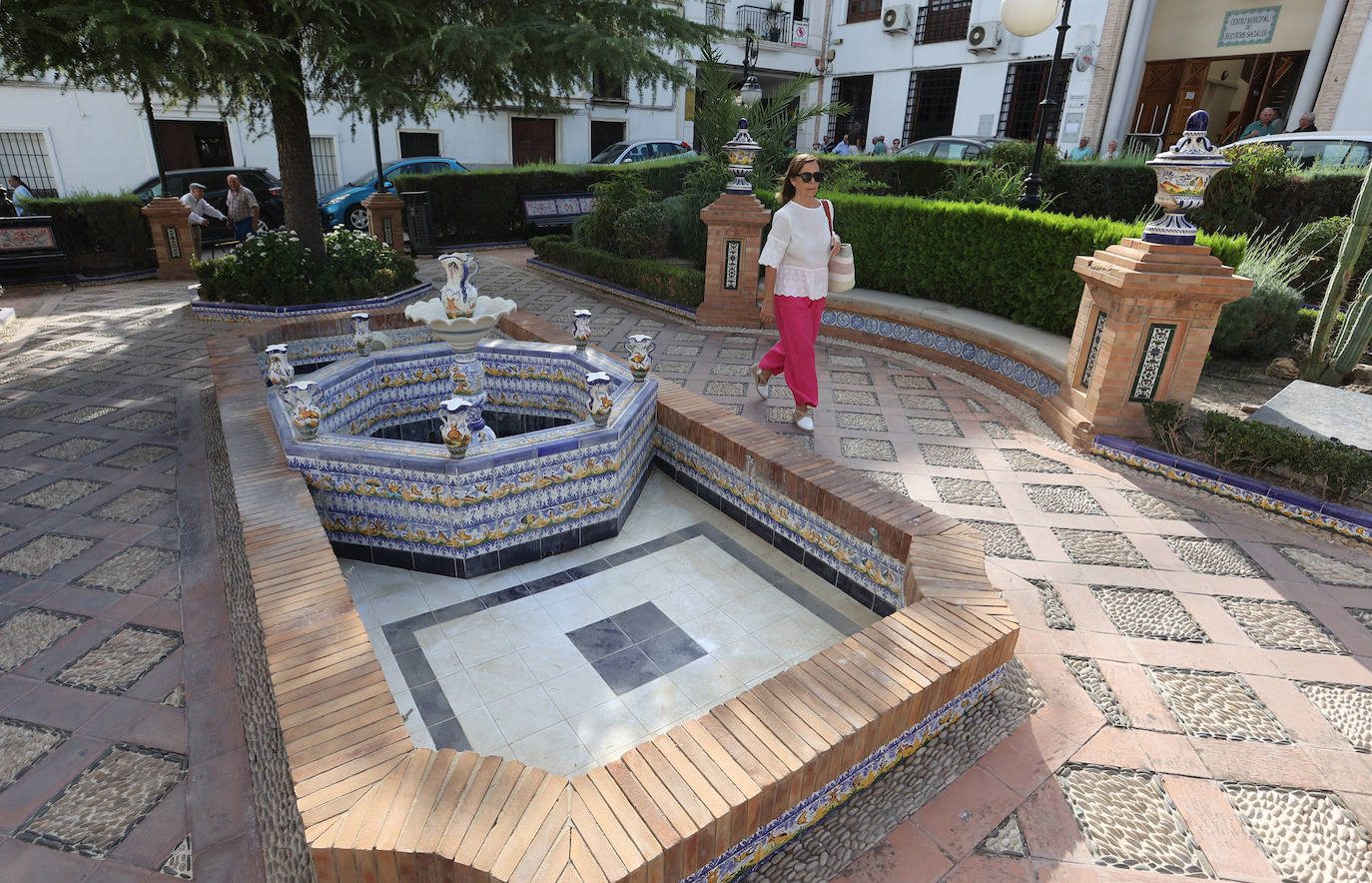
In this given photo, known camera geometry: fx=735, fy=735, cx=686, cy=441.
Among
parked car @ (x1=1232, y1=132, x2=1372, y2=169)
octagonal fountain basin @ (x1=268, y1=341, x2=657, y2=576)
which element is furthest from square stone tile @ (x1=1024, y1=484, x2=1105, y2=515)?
parked car @ (x1=1232, y1=132, x2=1372, y2=169)

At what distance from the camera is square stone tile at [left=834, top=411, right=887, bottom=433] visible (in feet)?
18.3

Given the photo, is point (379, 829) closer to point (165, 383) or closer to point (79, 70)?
point (165, 383)

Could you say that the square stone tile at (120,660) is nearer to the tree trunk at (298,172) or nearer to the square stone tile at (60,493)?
the square stone tile at (60,493)

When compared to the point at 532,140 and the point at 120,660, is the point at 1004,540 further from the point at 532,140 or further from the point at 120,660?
the point at 532,140

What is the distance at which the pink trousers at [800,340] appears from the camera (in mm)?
5172

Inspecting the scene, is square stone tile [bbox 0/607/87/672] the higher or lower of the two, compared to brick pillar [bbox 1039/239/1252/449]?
lower

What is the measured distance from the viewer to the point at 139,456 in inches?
197

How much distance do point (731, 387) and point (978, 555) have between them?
137 inches

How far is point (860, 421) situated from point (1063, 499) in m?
1.61

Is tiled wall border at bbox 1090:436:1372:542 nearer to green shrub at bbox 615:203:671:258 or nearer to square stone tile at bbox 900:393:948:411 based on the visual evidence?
square stone tile at bbox 900:393:948:411

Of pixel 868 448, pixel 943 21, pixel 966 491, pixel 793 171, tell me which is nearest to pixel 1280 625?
pixel 966 491

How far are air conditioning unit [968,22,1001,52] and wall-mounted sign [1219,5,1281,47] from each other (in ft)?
16.6

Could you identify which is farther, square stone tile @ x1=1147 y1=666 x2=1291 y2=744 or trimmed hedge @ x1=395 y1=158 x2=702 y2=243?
trimmed hedge @ x1=395 y1=158 x2=702 y2=243

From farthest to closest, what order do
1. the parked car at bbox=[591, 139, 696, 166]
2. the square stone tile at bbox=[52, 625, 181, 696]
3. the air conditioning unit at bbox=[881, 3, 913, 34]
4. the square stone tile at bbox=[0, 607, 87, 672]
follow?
the air conditioning unit at bbox=[881, 3, 913, 34]
the parked car at bbox=[591, 139, 696, 166]
the square stone tile at bbox=[0, 607, 87, 672]
the square stone tile at bbox=[52, 625, 181, 696]
